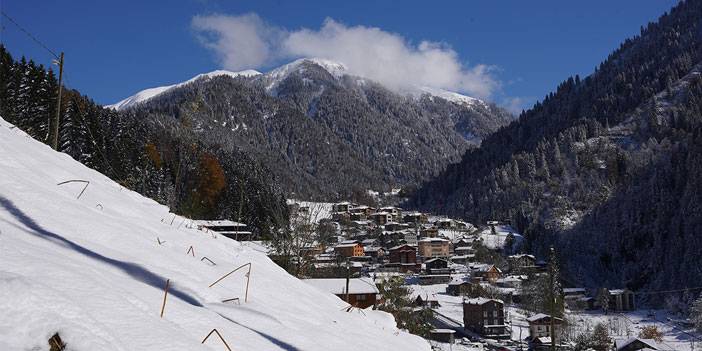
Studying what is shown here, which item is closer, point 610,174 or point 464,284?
point 464,284

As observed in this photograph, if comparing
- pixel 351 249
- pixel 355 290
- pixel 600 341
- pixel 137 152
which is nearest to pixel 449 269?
pixel 351 249

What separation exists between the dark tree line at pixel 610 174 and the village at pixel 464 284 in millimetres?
11133

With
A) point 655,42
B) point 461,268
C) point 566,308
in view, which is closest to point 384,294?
point 566,308

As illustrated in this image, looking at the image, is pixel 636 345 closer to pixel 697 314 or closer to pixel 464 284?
pixel 697 314

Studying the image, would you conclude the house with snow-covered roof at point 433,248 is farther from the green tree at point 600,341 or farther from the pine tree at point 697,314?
the green tree at point 600,341

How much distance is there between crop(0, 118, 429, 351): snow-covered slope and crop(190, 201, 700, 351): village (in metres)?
14.6

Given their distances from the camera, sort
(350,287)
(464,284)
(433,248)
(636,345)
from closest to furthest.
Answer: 1. (350,287)
2. (636,345)
3. (464,284)
4. (433,248)

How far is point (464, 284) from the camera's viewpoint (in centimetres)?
7506

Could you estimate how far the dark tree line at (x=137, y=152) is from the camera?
24.2 m

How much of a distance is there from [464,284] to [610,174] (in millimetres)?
80745

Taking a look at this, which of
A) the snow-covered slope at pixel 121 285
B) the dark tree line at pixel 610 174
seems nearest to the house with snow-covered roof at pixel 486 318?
the dark tree line at pixel 610 174

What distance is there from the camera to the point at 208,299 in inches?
163

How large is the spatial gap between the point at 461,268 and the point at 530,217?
140 feet

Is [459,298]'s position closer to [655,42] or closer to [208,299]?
[208,299]
